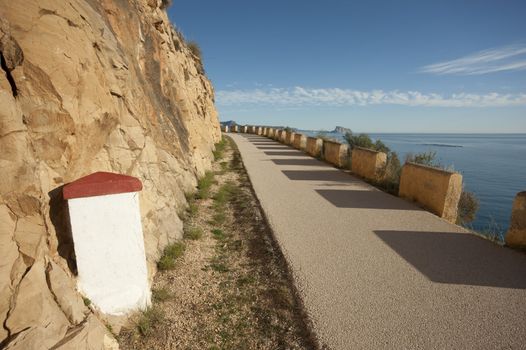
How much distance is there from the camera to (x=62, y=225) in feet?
10.6

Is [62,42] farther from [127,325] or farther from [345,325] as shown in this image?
[345,325]

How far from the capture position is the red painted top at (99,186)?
295 centimetres

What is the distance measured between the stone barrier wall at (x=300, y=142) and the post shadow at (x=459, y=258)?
1516 cm

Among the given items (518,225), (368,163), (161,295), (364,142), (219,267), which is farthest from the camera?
(364,142)

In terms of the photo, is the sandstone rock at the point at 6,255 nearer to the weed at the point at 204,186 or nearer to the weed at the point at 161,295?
the weed at the point at 161,295

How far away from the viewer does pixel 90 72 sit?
3.98m

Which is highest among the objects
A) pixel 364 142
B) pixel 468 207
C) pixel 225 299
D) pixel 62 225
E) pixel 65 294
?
pixel 364 142

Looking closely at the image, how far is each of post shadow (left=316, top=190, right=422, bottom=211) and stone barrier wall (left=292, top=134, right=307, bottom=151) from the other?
39.0 feet

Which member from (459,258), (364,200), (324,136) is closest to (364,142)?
(324,136)

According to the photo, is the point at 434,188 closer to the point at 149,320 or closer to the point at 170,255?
the point at 170,255

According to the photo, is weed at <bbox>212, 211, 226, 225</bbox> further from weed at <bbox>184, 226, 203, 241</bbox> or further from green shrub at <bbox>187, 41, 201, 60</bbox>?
green shrub at <bbox>187, 41, 201, 60</bbox>

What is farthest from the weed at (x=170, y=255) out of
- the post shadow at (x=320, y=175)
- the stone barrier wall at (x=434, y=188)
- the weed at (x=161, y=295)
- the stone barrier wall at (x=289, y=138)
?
the stone barrier wall at (x=289, y=138)

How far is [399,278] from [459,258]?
53.3 inches

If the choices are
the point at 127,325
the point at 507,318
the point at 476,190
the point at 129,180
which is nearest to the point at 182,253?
the point at 127,325
